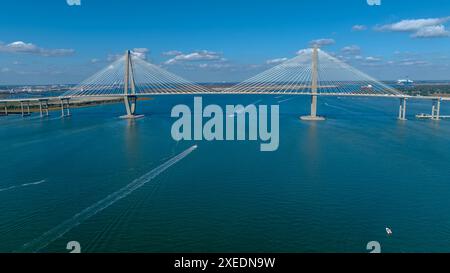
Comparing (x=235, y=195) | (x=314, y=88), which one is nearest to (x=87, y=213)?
(x=235, y=195)

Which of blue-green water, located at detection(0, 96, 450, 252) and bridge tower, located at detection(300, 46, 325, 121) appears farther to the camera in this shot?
bridge tower, located at detection(300, 46, 325, 121)

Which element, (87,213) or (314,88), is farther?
(314,88)

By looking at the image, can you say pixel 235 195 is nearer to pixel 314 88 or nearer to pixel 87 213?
pixel 87 213

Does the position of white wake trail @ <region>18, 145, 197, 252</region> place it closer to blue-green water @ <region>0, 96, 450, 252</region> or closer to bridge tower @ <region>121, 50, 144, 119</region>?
blue-green water @ <region>0, 96, 450, 252</region>

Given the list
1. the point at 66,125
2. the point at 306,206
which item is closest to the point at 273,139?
the point at 306,206

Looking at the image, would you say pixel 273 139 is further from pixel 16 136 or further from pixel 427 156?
pixel 16 136

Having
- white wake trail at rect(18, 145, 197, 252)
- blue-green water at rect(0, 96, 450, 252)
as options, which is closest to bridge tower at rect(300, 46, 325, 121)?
blue-green water at rect(0, 96, 450, 252)
